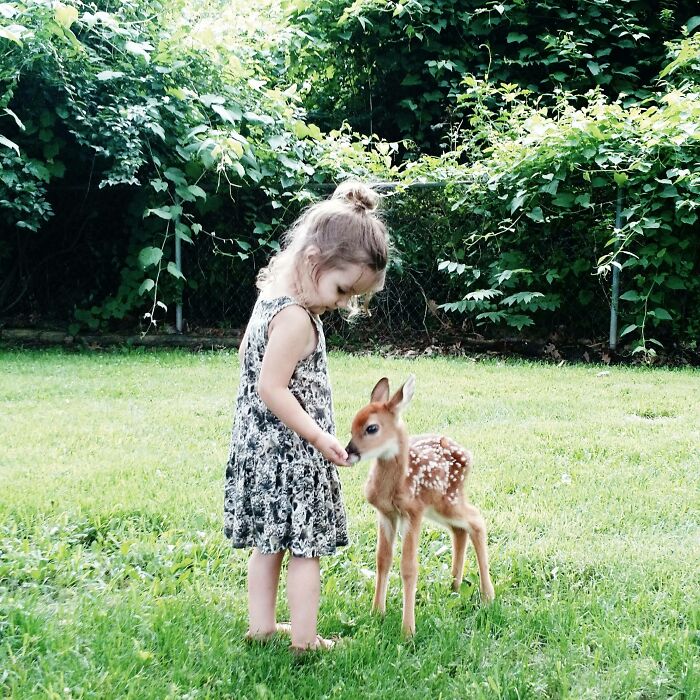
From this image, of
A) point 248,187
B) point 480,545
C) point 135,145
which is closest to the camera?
point 480,545

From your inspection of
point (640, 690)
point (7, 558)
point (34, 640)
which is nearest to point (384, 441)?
point (640, 690)

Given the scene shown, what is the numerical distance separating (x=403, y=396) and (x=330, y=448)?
317mm

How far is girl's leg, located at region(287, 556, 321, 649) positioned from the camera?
2469mm

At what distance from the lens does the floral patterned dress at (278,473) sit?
2.53 m

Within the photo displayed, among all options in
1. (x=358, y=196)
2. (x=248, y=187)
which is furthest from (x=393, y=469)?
(x=248, y=187)

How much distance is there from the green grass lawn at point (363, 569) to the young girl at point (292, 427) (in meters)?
0.21

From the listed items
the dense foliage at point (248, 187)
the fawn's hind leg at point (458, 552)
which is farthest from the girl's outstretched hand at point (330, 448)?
the dense foliage at point (248, 187)

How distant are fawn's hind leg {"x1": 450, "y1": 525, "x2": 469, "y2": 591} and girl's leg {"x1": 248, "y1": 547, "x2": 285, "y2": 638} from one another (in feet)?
2.34

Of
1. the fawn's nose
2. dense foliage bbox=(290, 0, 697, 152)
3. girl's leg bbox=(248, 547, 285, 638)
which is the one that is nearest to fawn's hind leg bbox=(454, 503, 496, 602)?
the fawn's nose

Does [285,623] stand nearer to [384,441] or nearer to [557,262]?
[384,441]

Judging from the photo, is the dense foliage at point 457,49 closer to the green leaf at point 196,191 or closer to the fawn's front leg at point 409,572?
the green leaf at point 196,191

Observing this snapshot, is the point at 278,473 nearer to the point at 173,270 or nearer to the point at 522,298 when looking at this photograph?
the point at 522,298

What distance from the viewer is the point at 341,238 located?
2.51 metres

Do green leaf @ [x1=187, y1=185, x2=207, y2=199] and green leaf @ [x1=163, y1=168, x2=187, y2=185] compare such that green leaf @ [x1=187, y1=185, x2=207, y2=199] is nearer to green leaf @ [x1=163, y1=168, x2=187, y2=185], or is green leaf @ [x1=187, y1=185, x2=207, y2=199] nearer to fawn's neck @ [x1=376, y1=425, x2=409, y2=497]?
green leaf @ [x1=163, y1=168, x2=187, y2=185]
